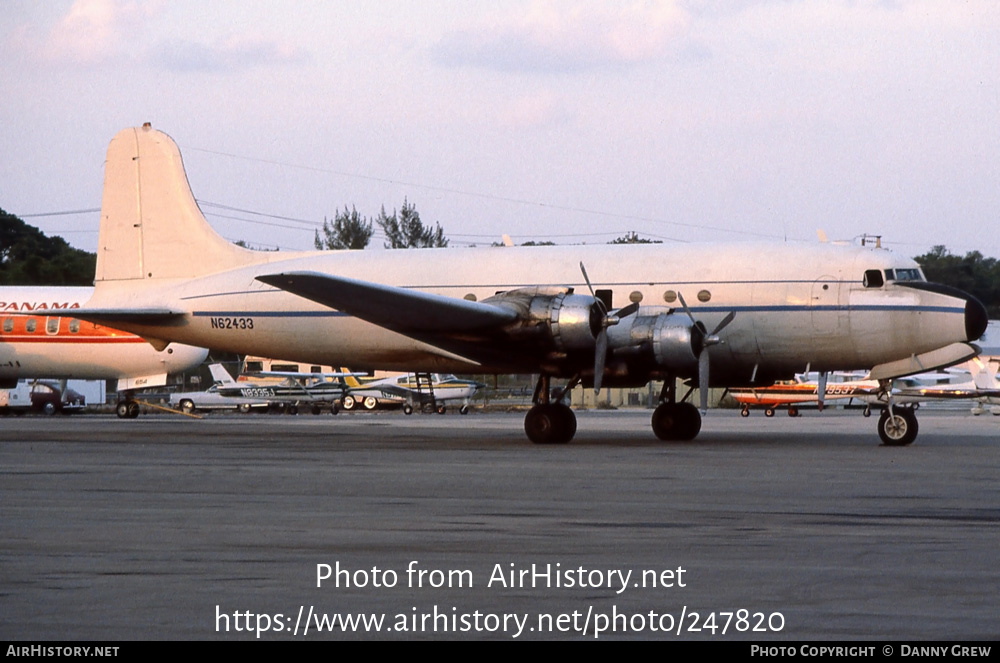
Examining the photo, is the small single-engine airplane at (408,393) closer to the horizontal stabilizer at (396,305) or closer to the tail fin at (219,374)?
the tail fin at (219,374)

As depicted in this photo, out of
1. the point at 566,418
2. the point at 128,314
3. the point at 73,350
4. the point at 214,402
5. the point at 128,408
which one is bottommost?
the point at 214,402

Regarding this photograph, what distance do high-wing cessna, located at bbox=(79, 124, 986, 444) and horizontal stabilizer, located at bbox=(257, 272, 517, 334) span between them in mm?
39

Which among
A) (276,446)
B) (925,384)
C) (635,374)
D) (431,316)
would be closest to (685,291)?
(635,374)

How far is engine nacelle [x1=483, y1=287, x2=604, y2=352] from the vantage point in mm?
21328

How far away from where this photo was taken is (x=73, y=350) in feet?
123

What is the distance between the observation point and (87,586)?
7.48 m

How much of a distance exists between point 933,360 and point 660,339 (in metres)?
5.19

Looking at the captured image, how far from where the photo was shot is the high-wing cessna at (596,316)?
21547mm

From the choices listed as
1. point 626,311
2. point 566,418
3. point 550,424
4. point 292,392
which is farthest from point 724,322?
point 292,392

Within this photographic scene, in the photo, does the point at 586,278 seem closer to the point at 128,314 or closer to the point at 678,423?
the point at 678,423

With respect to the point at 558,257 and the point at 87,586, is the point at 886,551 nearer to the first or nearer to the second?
the point at 87,586

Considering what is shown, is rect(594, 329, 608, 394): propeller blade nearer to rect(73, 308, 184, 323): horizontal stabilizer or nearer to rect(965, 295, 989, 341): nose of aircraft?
rect(965, 295, 989, 341): nose of aircraft
